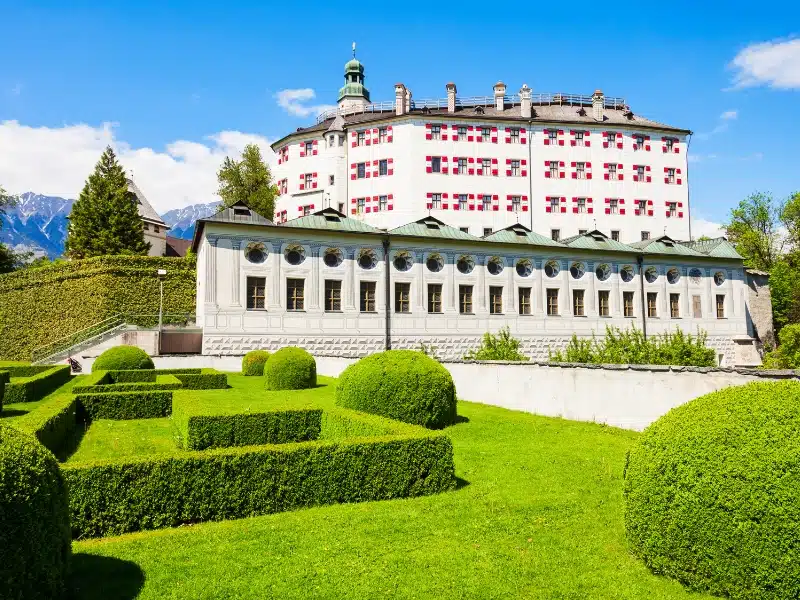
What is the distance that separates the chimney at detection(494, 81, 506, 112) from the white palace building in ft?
0.60

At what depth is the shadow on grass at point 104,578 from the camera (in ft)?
16.1

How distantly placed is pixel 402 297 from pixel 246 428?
22023mm

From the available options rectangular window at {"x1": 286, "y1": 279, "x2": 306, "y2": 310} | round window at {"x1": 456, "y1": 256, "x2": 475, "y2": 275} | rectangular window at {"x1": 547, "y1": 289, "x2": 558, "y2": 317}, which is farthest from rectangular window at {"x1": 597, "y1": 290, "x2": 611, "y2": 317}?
rectangular window at {"x1": 286, "y1": 279, "x2": 306, "y2": 310}

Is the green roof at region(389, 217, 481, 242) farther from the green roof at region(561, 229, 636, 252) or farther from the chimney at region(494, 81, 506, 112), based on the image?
the chimney at region(494, 81, 506, 112)

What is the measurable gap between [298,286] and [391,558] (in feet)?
85.6

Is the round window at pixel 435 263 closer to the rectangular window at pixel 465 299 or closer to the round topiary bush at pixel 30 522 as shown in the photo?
the rectangular window at pixel 465 299

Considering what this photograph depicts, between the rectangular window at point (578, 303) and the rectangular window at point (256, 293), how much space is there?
19.5 metres

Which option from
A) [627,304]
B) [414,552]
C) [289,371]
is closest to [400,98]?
[627,304]

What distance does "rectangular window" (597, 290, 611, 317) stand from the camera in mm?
37188

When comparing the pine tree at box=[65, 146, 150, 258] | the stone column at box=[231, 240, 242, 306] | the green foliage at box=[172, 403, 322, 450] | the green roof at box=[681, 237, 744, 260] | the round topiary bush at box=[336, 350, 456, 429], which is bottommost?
the green foliage at box=[172, 403, 322, 450]

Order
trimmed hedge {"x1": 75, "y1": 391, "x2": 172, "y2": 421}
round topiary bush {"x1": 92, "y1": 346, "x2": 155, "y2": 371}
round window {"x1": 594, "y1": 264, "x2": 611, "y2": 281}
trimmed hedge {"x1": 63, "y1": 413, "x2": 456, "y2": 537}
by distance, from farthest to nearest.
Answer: round window {"x1": 594, "y1": 264, "x2": 611, "y2": 281} < round topiary bush {"x1": 92, "y1": 346, "x2": 155, "y2": 371} < trimmed hedge {"x1": 75, "y1": 391, "x2": 172, "y2": 421} < trimmed hedge {"x1": 63, "y1": 413, "x2": 456, "y2": 537}

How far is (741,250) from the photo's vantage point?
→ 55500mm

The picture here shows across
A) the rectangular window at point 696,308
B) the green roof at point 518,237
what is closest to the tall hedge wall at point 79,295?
the green roof at point 518,237

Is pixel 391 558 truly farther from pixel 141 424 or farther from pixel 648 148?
pixel 648 148
